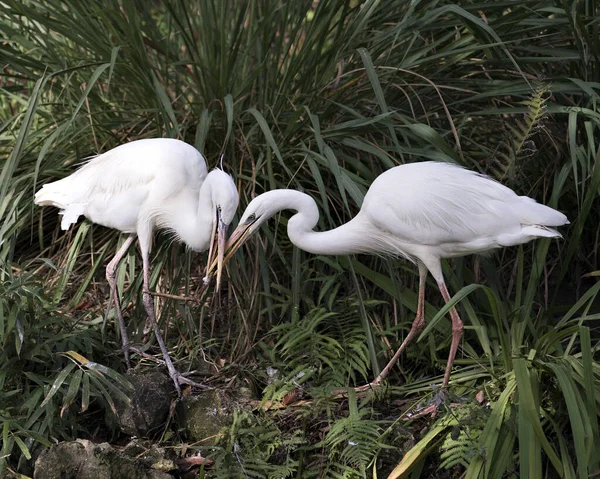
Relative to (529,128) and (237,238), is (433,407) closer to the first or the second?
(237,238)

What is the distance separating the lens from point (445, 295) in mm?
3486

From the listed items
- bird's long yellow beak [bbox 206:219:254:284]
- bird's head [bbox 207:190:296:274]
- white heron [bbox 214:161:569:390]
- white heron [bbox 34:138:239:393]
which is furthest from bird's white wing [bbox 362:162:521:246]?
white heron [bbox 34:138:239:393]

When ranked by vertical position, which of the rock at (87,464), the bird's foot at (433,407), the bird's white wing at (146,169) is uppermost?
the bird's white wing at (146,169)

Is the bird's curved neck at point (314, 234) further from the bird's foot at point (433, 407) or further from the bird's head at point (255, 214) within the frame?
the bird's foot at point (433, 407)

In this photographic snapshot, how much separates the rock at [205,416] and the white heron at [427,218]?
57 centimetres

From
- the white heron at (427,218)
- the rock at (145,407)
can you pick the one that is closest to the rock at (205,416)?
the rock at (145,407)

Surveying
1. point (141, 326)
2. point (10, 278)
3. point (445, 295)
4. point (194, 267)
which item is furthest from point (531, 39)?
point (10, 278)

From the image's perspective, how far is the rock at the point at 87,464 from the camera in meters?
3.00

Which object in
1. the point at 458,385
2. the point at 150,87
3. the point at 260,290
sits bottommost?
the point at 458,385

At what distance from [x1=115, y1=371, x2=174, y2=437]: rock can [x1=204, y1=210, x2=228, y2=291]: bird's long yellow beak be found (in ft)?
1.58

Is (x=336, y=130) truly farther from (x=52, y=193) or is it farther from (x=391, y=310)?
(x=52, y=193)

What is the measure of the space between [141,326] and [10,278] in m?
0.70

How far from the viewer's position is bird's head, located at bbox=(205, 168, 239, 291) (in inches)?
137

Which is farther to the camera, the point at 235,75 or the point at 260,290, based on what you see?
the point at 235,75
